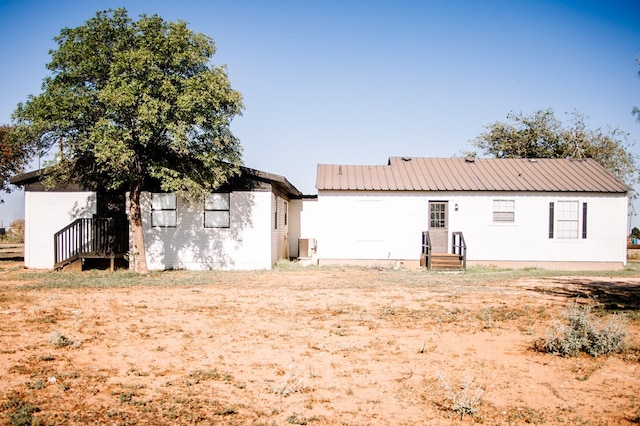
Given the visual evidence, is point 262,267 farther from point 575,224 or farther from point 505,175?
point 575,224

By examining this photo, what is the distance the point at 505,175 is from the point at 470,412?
1713 cm

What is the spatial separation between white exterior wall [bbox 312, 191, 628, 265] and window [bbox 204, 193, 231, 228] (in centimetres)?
380

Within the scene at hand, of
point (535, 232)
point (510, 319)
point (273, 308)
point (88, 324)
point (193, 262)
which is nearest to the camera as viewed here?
point (88, 324)

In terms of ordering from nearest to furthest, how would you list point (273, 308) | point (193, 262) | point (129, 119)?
point (273, 308), point (129, 119), point (193, 262)

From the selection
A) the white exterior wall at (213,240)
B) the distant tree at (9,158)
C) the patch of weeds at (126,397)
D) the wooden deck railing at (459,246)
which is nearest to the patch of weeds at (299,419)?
the patch of weeds at (126,397)

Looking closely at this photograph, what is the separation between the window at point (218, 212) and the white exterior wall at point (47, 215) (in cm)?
416

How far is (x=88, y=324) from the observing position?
25.6ft

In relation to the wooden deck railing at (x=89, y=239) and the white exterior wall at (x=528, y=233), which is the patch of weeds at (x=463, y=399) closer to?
the wooden deck railing at (x=89, y=239)

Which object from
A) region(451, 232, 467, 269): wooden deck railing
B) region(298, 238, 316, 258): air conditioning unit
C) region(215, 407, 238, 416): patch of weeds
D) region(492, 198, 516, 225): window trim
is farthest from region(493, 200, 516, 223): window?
region(215, 407, 238, 416): patch of weeds

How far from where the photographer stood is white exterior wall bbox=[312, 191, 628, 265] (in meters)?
19.0

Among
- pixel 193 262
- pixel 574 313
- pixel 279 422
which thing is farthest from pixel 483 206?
pixel 279 422

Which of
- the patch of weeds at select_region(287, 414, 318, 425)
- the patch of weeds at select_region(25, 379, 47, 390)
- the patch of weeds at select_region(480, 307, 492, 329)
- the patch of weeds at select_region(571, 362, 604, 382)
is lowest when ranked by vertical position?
the patch of weeds at select_region(287, 414, 318, 425)

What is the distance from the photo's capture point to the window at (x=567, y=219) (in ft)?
62.6

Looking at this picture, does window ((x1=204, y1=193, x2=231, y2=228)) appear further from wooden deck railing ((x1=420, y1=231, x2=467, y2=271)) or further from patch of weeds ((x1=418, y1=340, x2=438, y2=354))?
patch of weeds ((x1=418, y1=340, x2=438, y2=354))
